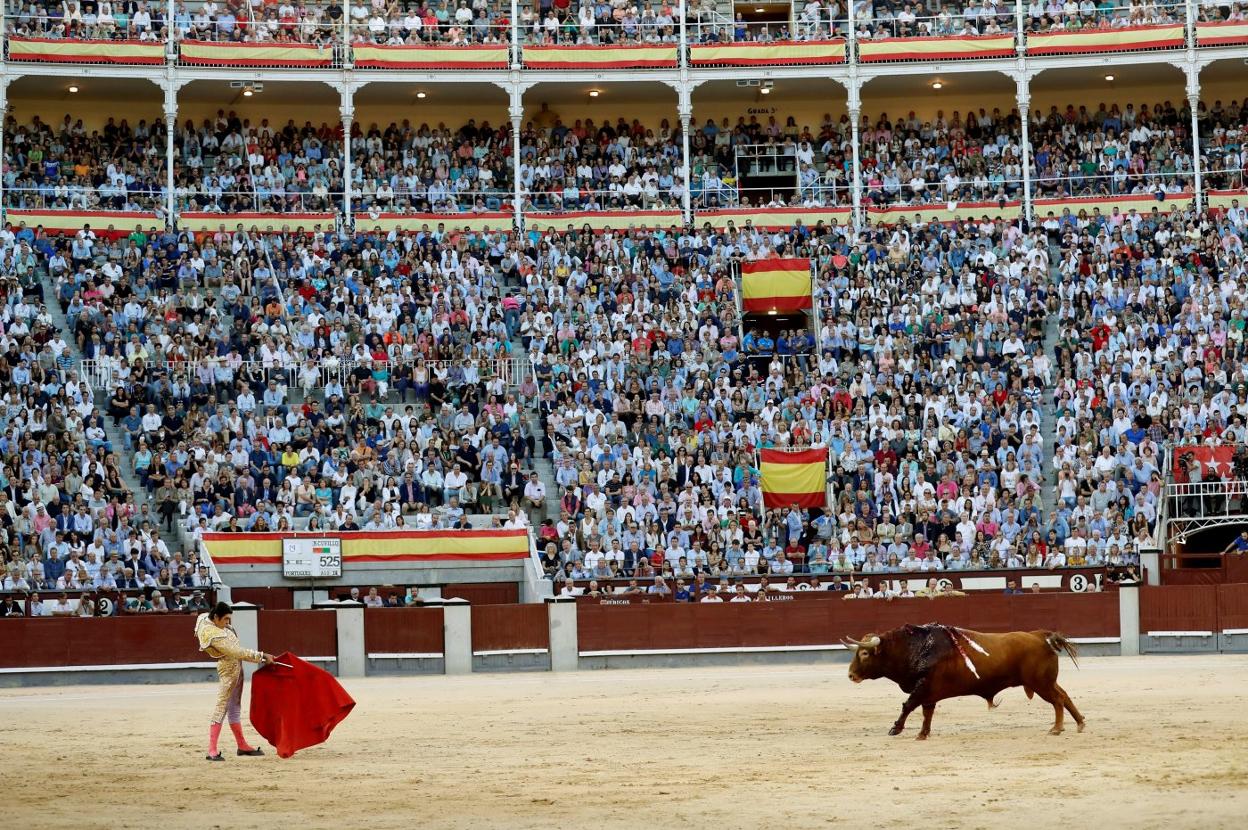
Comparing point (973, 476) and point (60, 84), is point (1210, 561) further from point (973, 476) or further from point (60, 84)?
point (60, 84)

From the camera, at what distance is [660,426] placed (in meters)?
30.8

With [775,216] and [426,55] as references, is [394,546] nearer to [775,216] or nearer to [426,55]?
[775,216]

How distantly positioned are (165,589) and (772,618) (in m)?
8.44

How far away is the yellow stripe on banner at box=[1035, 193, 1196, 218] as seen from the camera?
124 ft

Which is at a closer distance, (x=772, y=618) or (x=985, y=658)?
(x=985, y=658)

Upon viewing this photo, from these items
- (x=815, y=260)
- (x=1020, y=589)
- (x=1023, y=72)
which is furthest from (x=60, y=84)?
(x=1020, y=589)

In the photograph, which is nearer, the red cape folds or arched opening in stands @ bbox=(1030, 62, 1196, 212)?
the red cape folds

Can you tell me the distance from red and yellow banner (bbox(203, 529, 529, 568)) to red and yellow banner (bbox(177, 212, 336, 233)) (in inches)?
422

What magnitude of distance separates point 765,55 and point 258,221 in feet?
36.5

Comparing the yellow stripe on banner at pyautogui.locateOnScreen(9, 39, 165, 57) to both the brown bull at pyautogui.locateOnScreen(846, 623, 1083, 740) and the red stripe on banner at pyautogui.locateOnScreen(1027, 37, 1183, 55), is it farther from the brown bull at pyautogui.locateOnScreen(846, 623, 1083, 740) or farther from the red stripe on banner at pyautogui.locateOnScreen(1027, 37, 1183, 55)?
the brown bull at pyautogui.locateOnScreen(846, 623, 1083, 740)

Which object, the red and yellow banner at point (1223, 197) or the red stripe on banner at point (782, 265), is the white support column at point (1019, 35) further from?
the red stripe on banner at point (782, 265)

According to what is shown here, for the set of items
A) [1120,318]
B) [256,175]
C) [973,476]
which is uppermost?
[256,175]

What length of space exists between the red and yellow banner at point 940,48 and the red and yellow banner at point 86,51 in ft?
48.2

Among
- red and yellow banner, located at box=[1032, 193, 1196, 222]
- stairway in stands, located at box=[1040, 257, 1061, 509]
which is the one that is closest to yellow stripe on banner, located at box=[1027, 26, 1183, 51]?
red and yellow banner, located at box=[1032, 193, 1196, 222]
